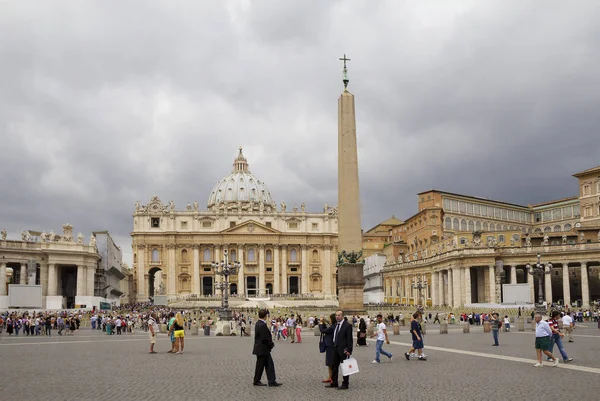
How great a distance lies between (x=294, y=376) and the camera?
38.6 feet

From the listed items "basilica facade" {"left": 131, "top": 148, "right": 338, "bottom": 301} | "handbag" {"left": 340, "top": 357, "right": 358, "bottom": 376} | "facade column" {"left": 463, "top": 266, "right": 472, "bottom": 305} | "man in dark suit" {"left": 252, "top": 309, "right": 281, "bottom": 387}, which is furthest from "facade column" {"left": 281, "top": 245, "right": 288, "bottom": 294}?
"handbag" {"left": 340, "top": 357, "right": 358, "bottom": 376}

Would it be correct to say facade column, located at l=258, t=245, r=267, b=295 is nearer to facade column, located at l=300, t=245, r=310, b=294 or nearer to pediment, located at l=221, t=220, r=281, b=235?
pediment, located at l=221, t=220, r=281, b=235

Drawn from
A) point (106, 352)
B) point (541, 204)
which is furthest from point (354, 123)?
point (541, 204)

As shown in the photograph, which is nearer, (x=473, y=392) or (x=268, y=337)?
(x=473, y=392)

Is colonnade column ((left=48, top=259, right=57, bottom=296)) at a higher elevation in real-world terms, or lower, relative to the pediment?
lower

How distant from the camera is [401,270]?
252ft

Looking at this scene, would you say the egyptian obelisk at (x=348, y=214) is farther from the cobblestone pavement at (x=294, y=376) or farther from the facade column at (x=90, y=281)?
the facade column at (x=90, y=281)

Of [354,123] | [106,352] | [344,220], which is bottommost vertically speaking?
[106,352]

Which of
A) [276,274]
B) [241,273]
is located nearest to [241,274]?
[241,273]

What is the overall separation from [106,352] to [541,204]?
251 ft

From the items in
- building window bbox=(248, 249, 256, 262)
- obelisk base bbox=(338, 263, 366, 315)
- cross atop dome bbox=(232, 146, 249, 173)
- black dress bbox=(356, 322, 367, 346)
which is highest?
cross atop dome bbox=(232, 146, 249, 173)

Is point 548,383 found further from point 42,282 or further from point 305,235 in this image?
point 305,235

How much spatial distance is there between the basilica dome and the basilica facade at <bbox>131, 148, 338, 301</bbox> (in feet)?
74.8

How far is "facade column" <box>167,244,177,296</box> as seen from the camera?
321 ft
